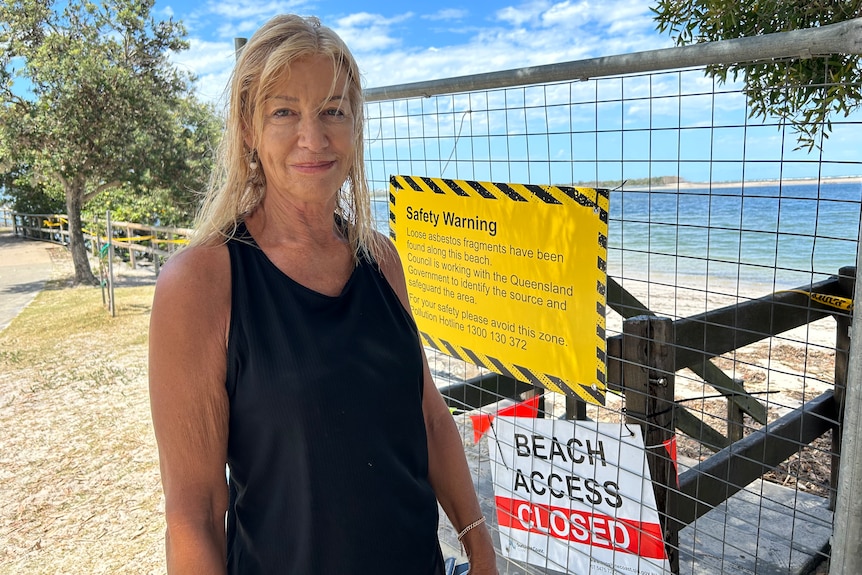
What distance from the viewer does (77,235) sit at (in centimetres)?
1588

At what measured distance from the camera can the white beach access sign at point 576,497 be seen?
7.39 ft

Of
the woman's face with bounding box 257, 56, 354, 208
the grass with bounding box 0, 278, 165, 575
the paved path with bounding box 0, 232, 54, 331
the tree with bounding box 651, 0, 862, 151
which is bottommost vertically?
the grass with bounding box 0, 278, 165, 575

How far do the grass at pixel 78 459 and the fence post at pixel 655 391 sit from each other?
2.70 meters

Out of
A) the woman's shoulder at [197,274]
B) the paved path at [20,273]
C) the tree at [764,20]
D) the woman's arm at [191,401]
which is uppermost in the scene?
the tree at [764,20]

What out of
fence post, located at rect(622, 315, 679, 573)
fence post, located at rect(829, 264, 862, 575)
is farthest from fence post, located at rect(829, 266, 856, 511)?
fence post, located at rect(829, 264, 862, 575)

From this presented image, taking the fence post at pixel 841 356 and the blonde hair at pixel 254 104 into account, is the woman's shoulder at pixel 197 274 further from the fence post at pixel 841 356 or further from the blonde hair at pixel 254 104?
the fence post at pixel 841 356

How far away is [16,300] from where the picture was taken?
13977 mm

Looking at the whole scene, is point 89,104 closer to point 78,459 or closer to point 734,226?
point 78,459

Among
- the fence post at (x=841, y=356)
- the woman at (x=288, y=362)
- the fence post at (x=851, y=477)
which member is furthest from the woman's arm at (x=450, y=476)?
the fence post at (x=841, y=356)

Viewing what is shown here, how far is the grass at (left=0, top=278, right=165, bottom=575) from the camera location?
3793 millimetres

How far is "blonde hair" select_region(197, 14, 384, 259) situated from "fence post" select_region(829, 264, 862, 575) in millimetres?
1114

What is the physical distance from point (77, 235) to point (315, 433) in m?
16.8

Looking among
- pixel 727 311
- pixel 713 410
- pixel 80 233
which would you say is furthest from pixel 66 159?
pixel 727 311

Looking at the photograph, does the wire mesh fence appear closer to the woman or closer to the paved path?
the woman
